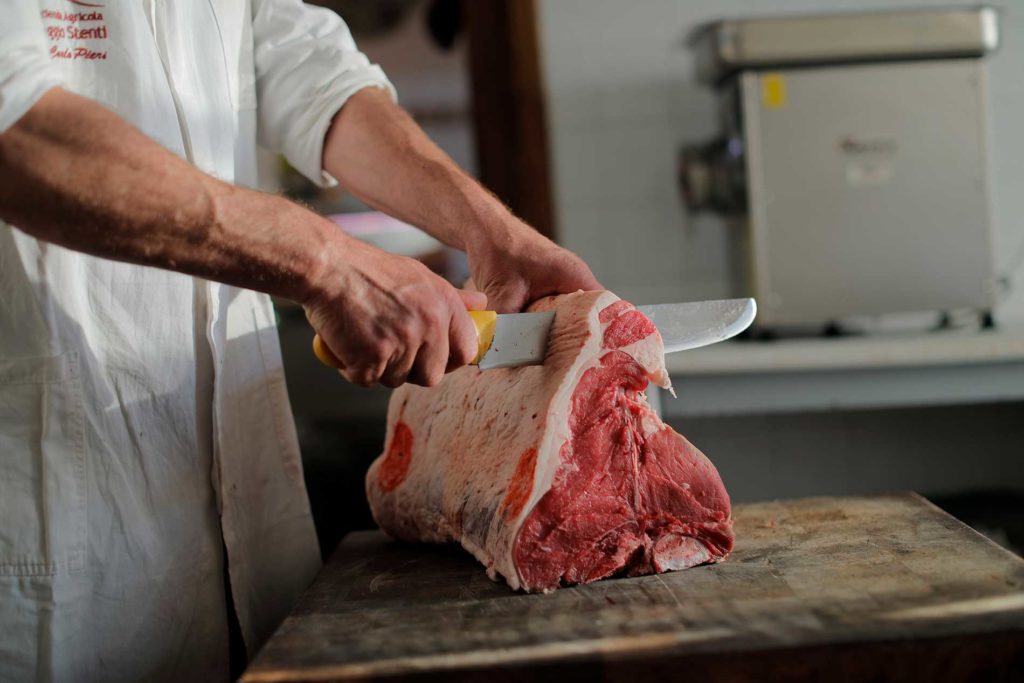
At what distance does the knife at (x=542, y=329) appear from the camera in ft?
3.84

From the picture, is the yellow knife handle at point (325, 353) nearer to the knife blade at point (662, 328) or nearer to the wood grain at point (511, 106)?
the knife blade at point (662, 328)

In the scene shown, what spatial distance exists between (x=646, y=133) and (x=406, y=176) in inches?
71.7

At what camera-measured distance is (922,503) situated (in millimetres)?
1347

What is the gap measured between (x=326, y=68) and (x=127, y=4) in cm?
36

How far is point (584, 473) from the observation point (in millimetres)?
1153

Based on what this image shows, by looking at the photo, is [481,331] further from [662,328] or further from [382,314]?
[662,328]

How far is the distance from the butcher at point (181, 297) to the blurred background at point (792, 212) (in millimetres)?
957

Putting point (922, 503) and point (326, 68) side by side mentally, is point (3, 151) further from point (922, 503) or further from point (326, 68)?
point (922, 503)

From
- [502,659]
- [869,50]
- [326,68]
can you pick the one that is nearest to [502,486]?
[502,659]

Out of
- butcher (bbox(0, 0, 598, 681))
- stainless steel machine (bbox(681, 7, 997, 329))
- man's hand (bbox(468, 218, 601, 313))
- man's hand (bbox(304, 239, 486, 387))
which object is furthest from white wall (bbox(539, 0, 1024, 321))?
man's hand (bbox(304, 239, 486, 387))

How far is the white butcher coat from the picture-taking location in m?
1.13

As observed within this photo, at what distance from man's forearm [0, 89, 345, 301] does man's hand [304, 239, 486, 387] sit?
2.4 inches

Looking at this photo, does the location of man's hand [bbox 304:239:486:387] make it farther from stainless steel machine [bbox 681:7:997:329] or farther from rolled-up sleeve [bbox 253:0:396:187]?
stainless steel machine [bbox 681:7:997:329]

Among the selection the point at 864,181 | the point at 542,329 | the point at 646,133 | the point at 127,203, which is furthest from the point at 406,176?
the point at 646,133
